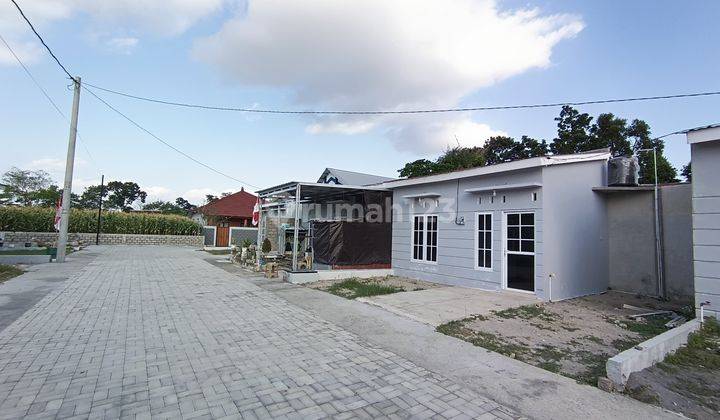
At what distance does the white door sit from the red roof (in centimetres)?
2525

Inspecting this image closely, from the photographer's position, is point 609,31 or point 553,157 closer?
point 553,157

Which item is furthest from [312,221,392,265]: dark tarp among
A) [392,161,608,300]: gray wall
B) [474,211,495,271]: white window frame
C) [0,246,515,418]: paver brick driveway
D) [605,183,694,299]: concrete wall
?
[605,183,694,299]: concrete wall

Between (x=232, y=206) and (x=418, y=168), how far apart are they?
16.2 meters

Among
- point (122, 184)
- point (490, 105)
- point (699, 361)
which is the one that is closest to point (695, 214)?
point (699, 361)

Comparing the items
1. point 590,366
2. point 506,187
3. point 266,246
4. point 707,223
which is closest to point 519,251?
point 506,187

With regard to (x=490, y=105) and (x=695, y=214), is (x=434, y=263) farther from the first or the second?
(x=695, y=214)

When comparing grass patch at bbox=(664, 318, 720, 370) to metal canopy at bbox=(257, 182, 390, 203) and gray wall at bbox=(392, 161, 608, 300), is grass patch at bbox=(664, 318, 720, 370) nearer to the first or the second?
gray wall at bbox=(392, 161, 608, 300)

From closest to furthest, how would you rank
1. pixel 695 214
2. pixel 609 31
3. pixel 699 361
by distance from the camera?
pixel 699 361, pixel 695 214, pixel 609 31

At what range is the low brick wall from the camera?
20547 millimetres

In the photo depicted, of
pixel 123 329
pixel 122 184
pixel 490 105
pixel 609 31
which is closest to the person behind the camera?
pixel 123 329

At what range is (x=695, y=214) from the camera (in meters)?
5.67

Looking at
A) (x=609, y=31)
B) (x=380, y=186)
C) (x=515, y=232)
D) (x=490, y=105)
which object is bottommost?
(x=515, y=232)

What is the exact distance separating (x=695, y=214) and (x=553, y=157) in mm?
2815

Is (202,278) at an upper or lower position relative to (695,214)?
lower
